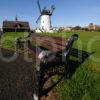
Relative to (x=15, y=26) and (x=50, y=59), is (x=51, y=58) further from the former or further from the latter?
(x=15, y=26)

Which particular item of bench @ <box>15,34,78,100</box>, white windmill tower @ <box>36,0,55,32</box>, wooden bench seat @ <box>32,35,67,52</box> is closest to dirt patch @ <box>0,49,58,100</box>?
bench @ <box>15,34,78,100</box>

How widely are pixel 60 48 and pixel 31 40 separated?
445 centimetres

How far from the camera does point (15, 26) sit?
239 ft

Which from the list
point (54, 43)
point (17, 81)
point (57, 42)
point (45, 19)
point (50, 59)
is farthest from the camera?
point (45, 19)

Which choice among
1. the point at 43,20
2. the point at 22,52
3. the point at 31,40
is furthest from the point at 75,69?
the point at 43,20

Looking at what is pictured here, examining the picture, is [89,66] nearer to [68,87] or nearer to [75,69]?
[75,69]

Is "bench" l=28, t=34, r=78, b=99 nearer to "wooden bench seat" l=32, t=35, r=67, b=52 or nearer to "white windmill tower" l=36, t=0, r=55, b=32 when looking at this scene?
"wooden bench seat" l=32, t=35, r=67, b=52

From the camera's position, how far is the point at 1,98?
18.1ft

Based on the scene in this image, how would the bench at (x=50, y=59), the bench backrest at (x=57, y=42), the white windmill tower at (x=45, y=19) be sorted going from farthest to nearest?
the white windmill tower at (x=45, y=19) < the bench backrest at (x=57, y=42) < the bench at (x=50, y=59)

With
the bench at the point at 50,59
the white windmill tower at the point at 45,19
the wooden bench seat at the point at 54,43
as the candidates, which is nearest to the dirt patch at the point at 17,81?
the bench at the point at 50,59

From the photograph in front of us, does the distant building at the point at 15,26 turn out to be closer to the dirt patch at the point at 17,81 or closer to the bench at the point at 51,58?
the dirt patch at the point at 17,81

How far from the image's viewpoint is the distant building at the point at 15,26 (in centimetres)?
7150

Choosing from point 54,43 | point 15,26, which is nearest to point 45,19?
point 15,26

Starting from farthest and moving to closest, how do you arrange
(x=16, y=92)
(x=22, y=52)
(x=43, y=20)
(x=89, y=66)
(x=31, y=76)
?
(x=43, y=20) < (x=22, y=52) < (x=89, y=66) < (x=31, y=76) < (x=16, y=92)
